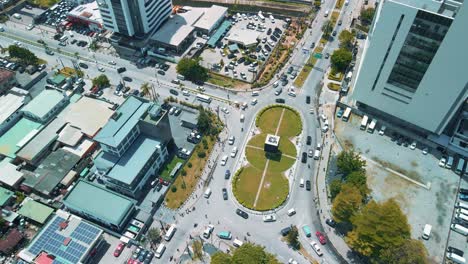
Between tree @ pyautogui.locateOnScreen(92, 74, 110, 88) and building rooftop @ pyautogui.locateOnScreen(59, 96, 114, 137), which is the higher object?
tree @ pyautogui.locateOnScreen(92, 74, 110, 88)

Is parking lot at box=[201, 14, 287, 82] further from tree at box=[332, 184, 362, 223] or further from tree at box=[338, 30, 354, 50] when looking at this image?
tree at box=[332, 184, 362, 223]

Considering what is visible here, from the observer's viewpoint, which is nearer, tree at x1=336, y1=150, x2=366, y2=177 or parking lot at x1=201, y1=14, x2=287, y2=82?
tree at x1=336, y1=150, x2=366, y2=177

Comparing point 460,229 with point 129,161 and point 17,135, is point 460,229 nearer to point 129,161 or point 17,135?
point 129,161

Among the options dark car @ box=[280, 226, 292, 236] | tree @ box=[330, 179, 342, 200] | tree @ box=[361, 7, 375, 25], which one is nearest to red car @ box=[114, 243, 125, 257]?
dark car @ box=[280, 226, 292, 236]

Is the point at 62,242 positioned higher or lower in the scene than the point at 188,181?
lower

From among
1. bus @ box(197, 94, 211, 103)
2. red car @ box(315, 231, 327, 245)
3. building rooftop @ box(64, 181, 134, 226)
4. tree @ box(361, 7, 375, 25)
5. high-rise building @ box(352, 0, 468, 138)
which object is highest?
tree @ box(361, 7, 375, 25)

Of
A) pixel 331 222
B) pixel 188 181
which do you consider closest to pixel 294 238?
pixel 331 222

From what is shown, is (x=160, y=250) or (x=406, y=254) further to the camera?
(x=160, y=250)
